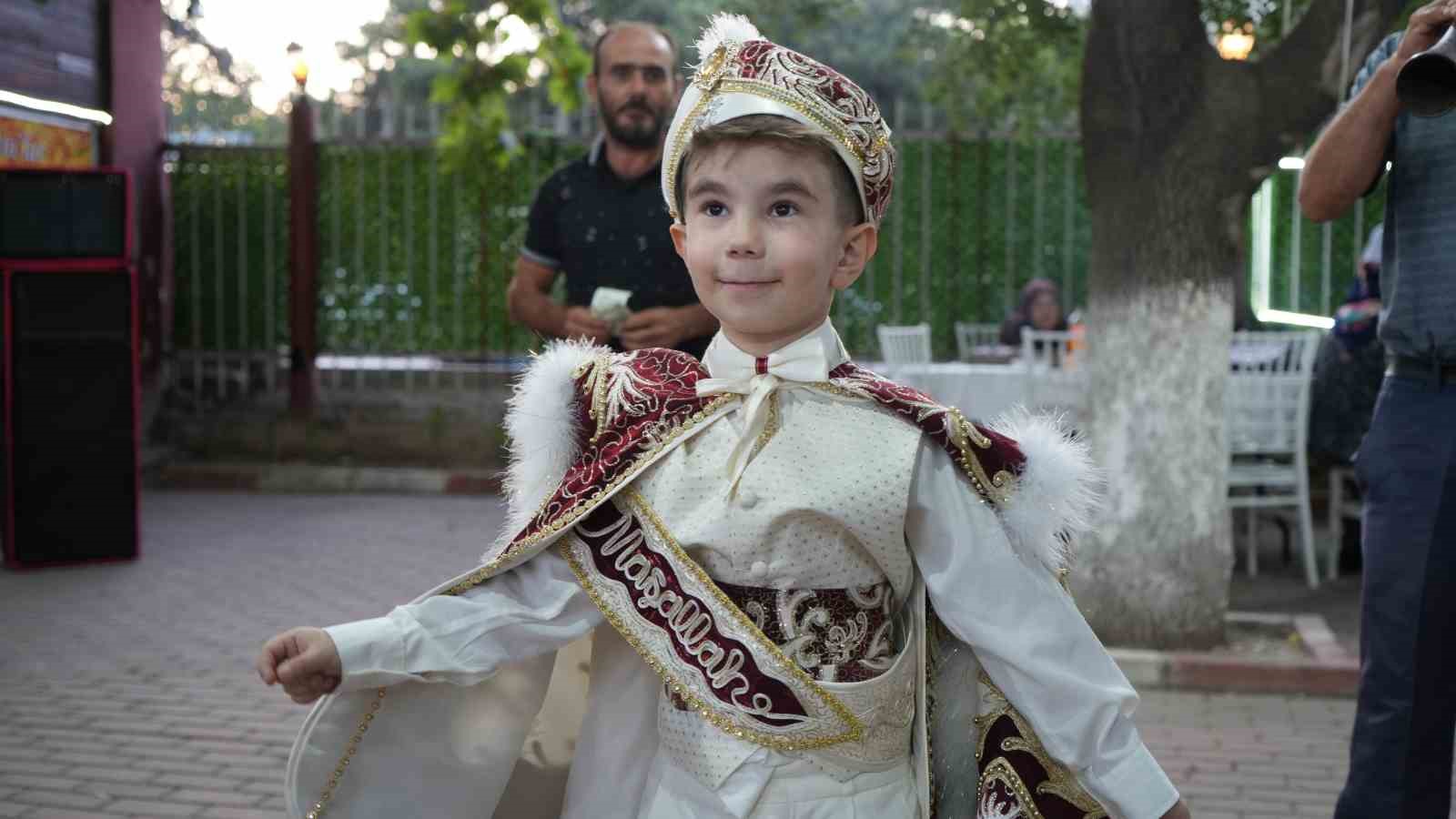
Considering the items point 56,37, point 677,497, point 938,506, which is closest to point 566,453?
point 677,497

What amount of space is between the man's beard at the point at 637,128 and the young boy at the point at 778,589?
228cm

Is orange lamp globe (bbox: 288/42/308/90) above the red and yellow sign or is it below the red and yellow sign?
above

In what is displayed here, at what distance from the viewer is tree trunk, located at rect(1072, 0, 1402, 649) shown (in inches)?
229

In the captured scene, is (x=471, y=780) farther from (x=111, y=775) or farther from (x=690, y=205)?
(x=111, y=775)

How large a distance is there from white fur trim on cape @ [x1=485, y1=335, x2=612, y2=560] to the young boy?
4 centimetres

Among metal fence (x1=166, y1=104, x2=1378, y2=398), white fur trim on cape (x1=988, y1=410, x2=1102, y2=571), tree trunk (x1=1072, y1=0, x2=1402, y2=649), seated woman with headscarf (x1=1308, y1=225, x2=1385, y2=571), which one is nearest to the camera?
white fur trim on cape (x1=988, y1=410, x2=1102, y2=571)

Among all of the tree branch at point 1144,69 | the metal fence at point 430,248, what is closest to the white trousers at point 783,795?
the tree branch at point 1144,69

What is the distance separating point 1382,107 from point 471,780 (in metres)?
2.09

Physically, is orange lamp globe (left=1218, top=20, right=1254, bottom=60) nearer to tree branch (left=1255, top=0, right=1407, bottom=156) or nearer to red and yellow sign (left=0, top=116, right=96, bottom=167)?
tree branch (left=1255, top=0, right=1407, bottom=156)

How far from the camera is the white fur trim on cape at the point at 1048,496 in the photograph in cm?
214

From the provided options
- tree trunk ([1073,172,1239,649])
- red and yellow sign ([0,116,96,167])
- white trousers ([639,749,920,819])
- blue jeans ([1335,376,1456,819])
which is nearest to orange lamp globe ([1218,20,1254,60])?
tree trunk ([1073,172,1239,649])

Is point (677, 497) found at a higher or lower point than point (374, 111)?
lower

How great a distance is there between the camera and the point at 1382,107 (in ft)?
9.72

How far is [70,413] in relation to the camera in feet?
26.6
